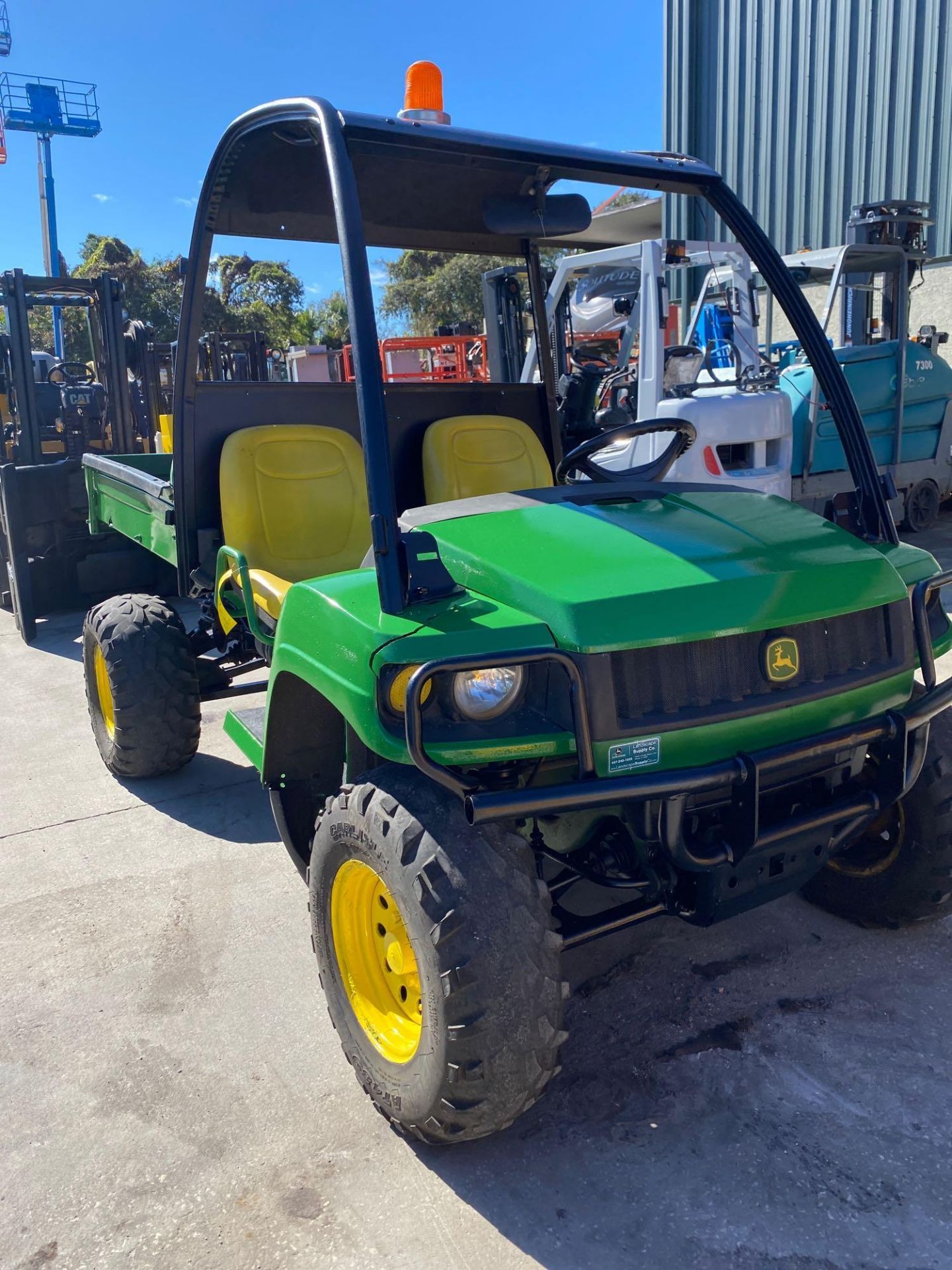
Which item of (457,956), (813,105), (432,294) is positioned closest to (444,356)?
(813,105)

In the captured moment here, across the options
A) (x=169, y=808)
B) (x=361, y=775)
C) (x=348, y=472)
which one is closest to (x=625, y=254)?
(x=348, y=472)

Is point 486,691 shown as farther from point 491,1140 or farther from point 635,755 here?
point 491,1140

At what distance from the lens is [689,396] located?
23.9 feet

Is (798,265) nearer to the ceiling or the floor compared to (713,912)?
nearer to the ceiling

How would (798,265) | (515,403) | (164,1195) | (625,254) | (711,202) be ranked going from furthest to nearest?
(798,265)
(625,254)
(515,403)
(711,202)
(164,1195)

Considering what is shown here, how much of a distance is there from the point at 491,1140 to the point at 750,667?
1.16 meters

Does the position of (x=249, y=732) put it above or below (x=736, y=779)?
below

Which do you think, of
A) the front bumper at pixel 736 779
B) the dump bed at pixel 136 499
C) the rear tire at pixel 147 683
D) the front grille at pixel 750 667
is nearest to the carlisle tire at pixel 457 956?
the front bumper at pixel 736 779

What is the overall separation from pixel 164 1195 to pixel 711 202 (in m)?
2.85

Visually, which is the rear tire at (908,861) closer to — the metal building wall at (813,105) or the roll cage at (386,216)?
the roll cage at (386,216)

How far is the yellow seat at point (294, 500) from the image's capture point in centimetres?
374

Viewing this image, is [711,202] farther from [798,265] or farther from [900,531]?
[900,531]

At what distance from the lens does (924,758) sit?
2586 millimetres

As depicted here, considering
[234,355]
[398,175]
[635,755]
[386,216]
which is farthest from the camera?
[234,355]
